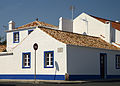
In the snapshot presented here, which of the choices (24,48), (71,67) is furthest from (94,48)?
(24,48)

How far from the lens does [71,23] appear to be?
3466cm

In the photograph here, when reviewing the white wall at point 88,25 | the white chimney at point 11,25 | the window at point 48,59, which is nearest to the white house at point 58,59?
the window at point 48,59

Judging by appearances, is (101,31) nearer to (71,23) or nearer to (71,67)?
(71,23)

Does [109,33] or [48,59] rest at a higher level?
[109,33]

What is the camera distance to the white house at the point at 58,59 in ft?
75.0

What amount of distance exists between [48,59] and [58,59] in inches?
56.2

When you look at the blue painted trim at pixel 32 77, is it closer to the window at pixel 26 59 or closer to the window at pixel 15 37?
the window at pixel 26 59

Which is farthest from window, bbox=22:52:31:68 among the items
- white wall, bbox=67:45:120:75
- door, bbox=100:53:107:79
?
door, bbox=100:53:107:79

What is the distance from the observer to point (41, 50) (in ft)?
79.8

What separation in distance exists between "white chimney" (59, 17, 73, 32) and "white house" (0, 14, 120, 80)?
4.69m

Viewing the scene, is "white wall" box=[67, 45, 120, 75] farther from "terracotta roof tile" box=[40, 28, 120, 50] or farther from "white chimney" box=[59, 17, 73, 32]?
"white chimney" box=[59, 17, 73, 32]

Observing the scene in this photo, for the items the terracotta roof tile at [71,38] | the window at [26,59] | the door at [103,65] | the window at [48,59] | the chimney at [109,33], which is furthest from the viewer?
the chimney at [109,33]

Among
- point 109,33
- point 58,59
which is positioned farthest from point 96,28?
point 58,59

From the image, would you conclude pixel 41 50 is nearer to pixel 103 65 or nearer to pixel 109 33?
pixel 103 65
